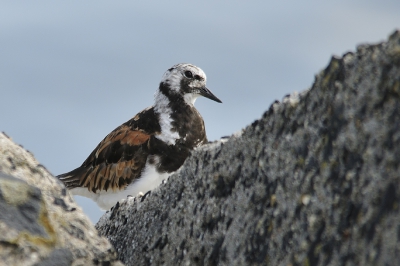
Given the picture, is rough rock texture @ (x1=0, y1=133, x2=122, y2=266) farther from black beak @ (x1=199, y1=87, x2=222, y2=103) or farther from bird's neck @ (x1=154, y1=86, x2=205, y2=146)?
black beak @ (x1=199, y1=87, x2=222, y2=103)

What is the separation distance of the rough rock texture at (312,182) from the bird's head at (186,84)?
588cm

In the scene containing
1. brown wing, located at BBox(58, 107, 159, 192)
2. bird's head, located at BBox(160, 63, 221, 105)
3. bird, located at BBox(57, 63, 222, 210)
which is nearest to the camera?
bird, located at BBox(57, 63, 222, 210)

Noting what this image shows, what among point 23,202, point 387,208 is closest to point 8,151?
point 23,202

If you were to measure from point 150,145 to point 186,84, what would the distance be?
140 cm

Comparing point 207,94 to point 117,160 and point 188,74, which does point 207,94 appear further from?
point 117,160

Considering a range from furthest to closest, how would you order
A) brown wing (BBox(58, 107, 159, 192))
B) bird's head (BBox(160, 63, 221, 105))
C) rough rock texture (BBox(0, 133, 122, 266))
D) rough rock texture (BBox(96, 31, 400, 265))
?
1. bird's head (BBox(160, 63, 221, 105))
2. brown wing (BBox(58, 107, 159, 192))
3. rough rock texture (BBox(0, 133, 122, 266))
4. rough rock texture (BBox(96, 31, 400, 265))

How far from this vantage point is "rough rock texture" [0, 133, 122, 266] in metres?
3.23

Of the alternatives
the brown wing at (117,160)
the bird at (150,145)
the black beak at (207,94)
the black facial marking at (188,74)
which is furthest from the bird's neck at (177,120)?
the black facial marking at (188,74)

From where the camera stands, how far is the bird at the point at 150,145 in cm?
868

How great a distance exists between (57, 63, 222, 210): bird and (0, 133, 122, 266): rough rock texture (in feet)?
15.5

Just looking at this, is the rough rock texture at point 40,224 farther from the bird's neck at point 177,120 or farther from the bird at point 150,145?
the bird's neck at point 177,120

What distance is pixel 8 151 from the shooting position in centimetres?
390

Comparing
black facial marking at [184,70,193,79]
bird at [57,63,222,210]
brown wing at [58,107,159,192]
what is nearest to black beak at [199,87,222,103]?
bird at [57,63,222,210]

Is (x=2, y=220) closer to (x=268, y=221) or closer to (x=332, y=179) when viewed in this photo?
(x=268, y=221)
